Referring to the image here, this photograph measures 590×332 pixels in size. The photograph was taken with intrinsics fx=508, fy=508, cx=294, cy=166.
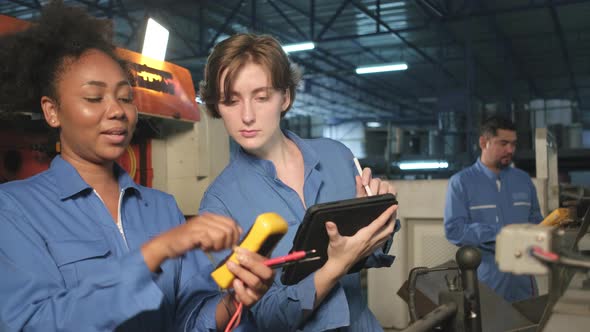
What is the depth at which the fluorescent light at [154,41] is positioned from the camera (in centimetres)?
192

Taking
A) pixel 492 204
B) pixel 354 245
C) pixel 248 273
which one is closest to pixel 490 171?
pixel 492 204

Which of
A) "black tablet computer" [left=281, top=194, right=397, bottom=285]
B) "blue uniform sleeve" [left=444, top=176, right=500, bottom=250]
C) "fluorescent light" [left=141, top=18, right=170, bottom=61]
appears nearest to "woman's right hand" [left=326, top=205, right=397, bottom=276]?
"black tablet computer" [left=281, top=194, right=397, bottom=285]

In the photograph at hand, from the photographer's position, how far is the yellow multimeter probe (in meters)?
0.72

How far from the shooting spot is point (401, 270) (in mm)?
3039

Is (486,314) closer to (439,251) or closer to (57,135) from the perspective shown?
(57,135)

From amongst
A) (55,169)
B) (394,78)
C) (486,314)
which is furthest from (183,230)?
(394,78)

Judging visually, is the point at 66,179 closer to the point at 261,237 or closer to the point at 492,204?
the point at 261,237

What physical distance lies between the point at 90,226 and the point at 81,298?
22cm

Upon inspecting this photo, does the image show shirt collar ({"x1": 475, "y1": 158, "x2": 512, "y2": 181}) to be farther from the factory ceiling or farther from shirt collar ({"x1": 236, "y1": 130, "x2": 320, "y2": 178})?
the factory ceiling

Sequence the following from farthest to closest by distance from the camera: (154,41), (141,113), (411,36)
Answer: (411,36) → (154,41) → (141,113)

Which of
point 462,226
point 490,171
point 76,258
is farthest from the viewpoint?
point 490,171

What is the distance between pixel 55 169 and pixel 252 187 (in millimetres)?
402

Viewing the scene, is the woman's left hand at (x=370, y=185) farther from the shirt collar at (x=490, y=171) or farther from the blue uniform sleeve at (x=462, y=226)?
the shirt collar at (x=490, y=171)

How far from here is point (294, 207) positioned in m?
1.13
